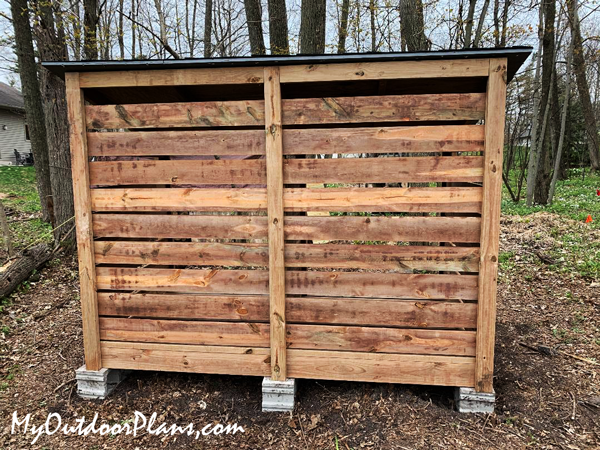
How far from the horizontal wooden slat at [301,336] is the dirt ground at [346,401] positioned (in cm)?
44

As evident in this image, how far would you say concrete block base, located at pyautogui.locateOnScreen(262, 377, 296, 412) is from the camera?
2.83 metres

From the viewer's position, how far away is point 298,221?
2783 mm

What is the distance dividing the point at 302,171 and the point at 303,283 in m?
0.78

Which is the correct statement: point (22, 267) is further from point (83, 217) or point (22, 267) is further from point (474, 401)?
point (474, 401)

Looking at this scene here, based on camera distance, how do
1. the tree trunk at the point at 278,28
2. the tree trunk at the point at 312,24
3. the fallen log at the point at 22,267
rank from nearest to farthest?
the fallen log at the point at 22,267
the tree trunk at the point at 312,24
the tree trunk at the point at 278,28

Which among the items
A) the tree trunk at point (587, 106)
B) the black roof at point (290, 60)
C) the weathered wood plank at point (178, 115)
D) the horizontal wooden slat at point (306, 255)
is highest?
the tree trunk at point (587, 106)

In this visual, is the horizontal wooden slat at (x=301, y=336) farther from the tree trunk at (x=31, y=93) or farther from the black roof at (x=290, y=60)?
the tree trunk at (x=31, y=93)

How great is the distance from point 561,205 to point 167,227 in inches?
361

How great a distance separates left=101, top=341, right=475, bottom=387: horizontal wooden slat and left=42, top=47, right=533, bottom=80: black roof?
6.52ft

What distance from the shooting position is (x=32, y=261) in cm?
496

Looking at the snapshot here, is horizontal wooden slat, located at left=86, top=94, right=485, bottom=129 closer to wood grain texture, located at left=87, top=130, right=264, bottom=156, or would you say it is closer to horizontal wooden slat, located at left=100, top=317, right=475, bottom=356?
wood grain texture, located at left=87, top=130, right=264, bottom=156

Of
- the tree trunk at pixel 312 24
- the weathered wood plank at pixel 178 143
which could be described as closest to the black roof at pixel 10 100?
the tree trunk at pixel 312 24

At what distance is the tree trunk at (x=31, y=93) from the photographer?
6.37 m

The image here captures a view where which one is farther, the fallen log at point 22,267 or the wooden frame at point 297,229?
the fallen log at point 22,267
